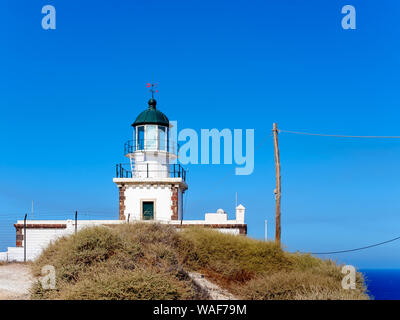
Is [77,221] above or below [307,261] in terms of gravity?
above

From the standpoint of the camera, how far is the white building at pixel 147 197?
81.6 feet

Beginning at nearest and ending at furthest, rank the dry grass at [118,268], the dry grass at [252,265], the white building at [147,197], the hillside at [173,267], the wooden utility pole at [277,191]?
the dry grass at [118,268] < the hillside at [173,267] < the dry grass at [252,265] < the wooden utility pole at [277,191] < the white building at [147,197]

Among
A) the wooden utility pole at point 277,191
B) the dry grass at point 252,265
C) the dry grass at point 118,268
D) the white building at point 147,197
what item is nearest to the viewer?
the dry grass at point 118,268

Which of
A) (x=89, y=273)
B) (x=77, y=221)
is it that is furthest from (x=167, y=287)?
(x=77, y=221)

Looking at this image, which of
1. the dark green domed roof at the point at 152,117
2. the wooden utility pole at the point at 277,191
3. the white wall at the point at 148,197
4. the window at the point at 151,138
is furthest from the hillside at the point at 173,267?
the dark green domed roof at the point at 152,117

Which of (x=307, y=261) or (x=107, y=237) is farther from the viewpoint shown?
(x=307, y=261)

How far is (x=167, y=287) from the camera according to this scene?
1112cm

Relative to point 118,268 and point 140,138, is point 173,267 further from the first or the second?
point 140,138

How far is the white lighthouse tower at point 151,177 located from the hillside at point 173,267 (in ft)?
18.4

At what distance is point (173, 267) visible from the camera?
1355 cm

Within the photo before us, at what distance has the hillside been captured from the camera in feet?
36.1

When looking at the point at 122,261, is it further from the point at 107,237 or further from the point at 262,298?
the point at 262,298

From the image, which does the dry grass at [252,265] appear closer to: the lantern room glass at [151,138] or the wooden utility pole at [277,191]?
the wooden utility pole at [277,191]
